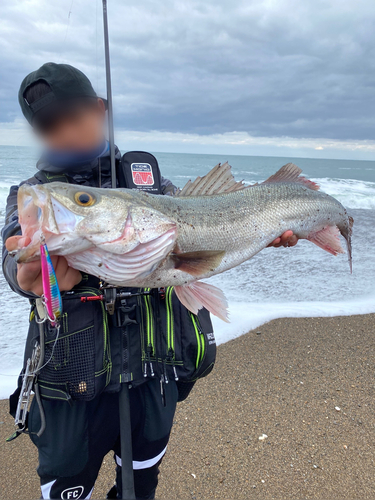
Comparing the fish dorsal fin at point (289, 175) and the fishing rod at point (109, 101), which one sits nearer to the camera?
the fishing rod at point (109, 101)

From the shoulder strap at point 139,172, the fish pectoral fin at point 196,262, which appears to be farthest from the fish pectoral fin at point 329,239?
the shoulder strap at point 139,172

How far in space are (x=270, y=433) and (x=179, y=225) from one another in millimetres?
2724

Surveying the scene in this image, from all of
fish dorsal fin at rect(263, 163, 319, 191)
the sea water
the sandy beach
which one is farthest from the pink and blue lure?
the sea water

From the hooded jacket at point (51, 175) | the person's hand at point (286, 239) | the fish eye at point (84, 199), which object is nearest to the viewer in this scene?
the fish eye at point (84, 199)

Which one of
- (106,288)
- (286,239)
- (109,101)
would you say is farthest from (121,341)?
(109,101)

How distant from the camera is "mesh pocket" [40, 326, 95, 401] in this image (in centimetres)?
200

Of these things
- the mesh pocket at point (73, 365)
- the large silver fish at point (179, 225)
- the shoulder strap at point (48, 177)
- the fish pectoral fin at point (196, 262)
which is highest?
the shoulder strap at point (48, 177)

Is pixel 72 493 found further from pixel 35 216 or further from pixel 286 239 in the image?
pixel 286 239

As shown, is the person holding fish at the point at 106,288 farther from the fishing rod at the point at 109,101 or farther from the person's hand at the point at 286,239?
the person's hand at the point at 286,239

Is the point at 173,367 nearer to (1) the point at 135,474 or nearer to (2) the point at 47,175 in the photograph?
(1) the point at 135,474

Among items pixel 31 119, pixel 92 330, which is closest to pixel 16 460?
pixel 92 330

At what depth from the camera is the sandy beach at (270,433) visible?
10.3 feet

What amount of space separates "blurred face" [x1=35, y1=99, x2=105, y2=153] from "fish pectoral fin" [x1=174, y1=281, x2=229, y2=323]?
1.07 meters

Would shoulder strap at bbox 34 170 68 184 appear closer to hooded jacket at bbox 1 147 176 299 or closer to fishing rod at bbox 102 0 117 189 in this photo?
hooded jacket at bbox 1 147 176 299
